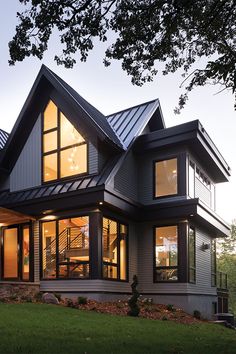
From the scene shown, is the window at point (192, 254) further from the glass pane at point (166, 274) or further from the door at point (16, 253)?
the door at point (16, 253)

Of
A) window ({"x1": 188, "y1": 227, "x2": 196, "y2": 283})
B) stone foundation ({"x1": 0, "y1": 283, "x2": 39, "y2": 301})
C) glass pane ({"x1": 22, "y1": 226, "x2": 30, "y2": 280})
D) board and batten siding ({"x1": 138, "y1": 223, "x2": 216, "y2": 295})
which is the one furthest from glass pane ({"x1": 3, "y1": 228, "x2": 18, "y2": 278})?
window ({"x1": 188, "y1": 227, "x2": 196, "y2": 283})

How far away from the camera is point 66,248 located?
52.9 feet

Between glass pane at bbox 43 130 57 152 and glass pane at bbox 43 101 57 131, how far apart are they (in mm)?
298

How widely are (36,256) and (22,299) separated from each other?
3.98 metres

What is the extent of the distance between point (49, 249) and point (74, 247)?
127cm

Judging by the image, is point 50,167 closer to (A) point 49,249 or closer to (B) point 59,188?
(B) point 59,188

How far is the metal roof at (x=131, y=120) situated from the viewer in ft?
58.1

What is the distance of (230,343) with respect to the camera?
8578 mm

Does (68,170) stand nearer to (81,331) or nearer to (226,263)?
(81,331)

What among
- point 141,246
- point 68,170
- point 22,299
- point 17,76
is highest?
point 17,76

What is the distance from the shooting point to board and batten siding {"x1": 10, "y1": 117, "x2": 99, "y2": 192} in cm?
1786

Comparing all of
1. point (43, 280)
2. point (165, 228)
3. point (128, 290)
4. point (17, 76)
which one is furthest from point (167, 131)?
point (17, 76)

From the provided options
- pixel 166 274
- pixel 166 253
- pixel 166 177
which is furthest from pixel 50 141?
pixel 166 274

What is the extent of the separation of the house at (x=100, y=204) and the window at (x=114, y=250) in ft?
0.13
